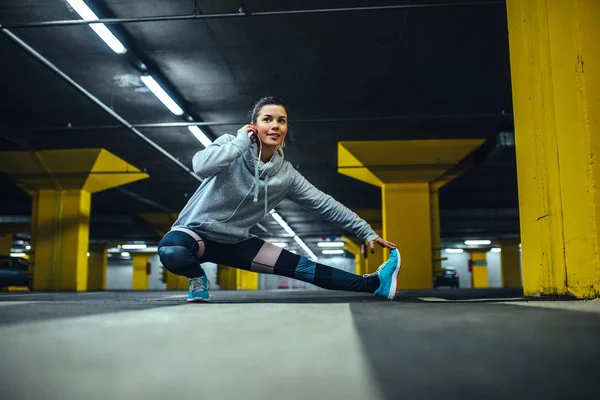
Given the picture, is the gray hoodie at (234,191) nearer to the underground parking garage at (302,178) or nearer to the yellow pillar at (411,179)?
the underground parking garage at (302,178)

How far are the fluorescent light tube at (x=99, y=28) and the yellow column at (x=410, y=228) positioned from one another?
23.9 ft

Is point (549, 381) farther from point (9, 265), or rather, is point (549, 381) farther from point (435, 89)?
point (9, 265)

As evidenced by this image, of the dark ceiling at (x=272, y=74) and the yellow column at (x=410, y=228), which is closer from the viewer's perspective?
the dark ceiling at (x=272, y=74)

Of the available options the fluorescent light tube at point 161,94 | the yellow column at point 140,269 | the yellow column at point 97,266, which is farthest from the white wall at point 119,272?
the fluorescent light tube at point 161,94

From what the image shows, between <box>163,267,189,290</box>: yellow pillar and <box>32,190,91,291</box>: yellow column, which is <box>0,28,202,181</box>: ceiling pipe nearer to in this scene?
<box>32,190,91,291</box>: yellow column

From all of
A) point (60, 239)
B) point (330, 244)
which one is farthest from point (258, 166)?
point (330, 244)

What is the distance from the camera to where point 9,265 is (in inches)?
592

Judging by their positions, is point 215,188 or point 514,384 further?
point 215,188

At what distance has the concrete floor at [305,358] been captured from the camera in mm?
886

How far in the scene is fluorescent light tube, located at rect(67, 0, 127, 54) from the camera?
6.13 metres

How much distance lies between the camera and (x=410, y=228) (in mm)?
12484

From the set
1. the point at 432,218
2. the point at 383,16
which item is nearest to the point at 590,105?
the point at 383,16

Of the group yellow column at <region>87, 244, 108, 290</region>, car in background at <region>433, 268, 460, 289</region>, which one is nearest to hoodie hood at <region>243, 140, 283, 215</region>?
car in background at <region>433, 268, 460, 289</region>

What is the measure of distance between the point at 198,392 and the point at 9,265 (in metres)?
16.2
